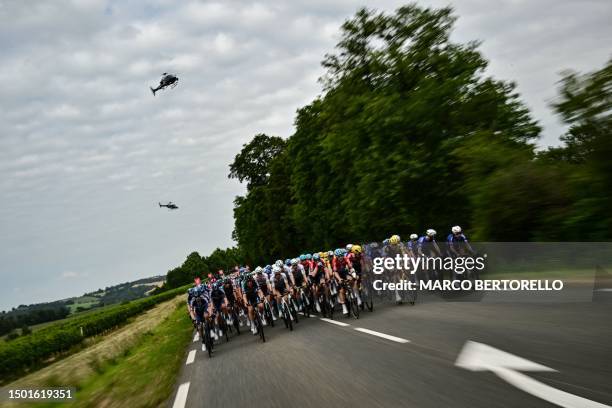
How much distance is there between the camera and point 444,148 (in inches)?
975

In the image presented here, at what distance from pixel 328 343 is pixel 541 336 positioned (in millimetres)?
4311

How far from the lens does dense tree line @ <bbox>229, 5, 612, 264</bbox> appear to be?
58.8 feet

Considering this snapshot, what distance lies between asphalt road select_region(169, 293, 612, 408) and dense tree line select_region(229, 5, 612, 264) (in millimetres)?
8727

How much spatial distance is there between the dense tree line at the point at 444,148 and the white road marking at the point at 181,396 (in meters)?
14.1

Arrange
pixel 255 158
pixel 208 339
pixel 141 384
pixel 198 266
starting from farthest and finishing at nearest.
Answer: pixel 198 266 < pixel 255 158 < pixel 208 339 < pixel 141 384

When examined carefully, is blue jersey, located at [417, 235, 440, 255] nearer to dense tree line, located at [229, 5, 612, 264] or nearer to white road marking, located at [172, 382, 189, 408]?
dense tree line, located at [229, 5, 612, 264]

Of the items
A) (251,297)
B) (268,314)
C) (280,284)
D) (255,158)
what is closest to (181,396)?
(251,297)

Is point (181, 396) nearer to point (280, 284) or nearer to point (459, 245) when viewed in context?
point (280, 284)

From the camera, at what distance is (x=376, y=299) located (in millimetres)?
18109

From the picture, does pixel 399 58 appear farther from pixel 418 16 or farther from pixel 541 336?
pixel 541 336

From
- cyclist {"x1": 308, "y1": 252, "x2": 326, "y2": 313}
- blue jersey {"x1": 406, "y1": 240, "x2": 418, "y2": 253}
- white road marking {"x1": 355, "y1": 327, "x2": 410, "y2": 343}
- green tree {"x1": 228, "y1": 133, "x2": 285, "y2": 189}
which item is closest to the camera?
white road marking {"x1": 355, "y1": 327, "x2": 410, "y2": 343}

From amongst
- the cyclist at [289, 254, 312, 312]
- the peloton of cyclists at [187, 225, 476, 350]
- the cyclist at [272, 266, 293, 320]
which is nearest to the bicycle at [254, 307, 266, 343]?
the peloton of cyclists at [187, 225, 476, 350]

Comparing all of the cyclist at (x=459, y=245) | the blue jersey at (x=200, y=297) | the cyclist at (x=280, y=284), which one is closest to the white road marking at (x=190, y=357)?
the blue jersey at (x=200, y=297)

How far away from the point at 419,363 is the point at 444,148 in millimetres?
19162
